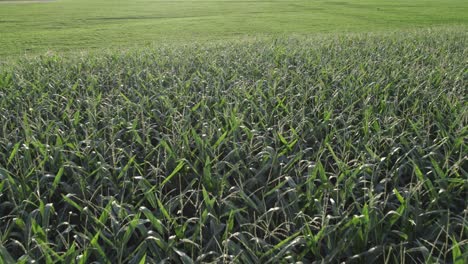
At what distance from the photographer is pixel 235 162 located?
375cm

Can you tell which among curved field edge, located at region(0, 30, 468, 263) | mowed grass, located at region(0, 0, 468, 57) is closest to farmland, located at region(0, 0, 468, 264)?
curved field edge, located at region(0, 30, 468, 263)

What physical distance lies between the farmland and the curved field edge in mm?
19

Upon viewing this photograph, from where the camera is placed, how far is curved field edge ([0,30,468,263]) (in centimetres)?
262

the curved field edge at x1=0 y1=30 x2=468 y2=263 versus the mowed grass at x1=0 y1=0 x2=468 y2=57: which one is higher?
the mowed grass at x1=0 y1=0 x2=468 y2=57

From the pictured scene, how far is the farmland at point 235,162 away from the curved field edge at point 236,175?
2cm

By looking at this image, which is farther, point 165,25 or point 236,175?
point 165,25

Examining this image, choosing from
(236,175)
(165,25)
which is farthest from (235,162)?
(165,25)

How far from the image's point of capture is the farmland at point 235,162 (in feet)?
8.66

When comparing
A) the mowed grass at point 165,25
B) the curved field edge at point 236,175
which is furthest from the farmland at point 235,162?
the mowed grass at point 165,25

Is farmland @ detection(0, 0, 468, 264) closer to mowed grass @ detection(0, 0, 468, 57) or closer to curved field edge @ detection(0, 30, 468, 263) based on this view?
curved field edge @ detection(0, 30, 468, 263)

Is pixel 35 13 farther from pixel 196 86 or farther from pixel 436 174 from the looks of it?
pixel 436 174

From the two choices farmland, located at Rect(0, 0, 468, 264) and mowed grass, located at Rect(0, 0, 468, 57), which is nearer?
farmland, located at Rect(0, 0, 468, 264)

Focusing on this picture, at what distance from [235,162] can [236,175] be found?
0.13 meters

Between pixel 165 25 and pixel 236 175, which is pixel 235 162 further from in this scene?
pixel 165 25
